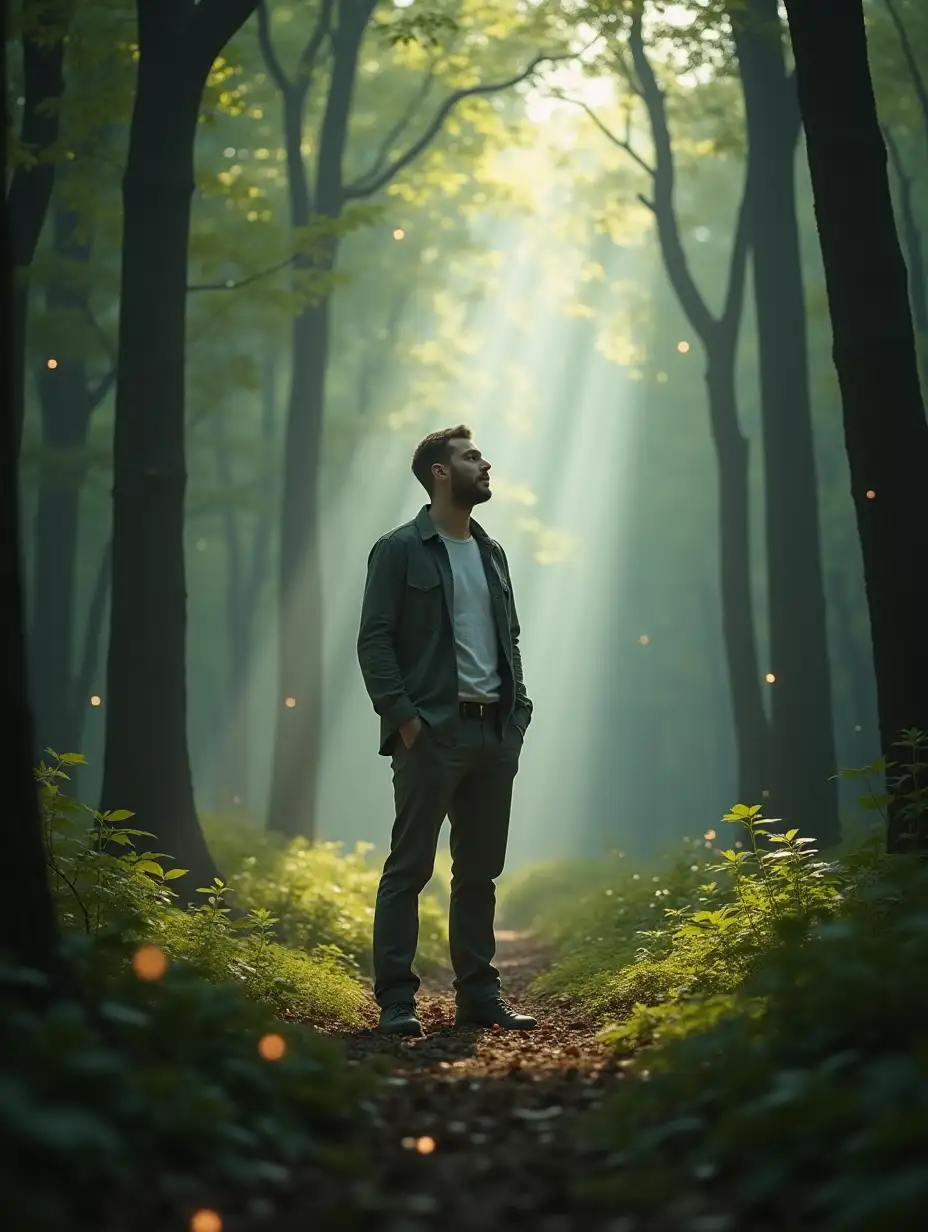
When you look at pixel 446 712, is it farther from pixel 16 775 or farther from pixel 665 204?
pixel 665 204

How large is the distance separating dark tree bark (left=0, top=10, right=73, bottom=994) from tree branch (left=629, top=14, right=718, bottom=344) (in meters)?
10.9

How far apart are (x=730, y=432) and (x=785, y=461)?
1.77 metres

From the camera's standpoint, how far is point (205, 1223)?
2.86 m

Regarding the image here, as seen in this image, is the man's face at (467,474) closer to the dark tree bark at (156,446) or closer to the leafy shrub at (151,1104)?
the dark tree bark at (156,446)

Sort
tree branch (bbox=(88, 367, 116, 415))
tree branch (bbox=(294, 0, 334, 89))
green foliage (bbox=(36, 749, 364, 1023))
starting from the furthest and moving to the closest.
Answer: tree branch (bbox=(88, 367, 116, 415)) → tree branch (bbox=(294, 0, 334, 89)) → green foliage (bbox=(36, 749, 364, 1023))

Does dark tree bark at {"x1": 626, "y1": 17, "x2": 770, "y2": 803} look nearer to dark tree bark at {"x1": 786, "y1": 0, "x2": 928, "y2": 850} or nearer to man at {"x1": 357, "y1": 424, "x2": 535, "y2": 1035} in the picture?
dark tree bark at {"x1": 786, "y1": 0, "x2": 928, "y2": 850}

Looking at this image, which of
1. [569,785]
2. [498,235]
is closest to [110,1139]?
[498,235]

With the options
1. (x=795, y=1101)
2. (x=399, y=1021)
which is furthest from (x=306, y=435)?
(x=795, y=1101)

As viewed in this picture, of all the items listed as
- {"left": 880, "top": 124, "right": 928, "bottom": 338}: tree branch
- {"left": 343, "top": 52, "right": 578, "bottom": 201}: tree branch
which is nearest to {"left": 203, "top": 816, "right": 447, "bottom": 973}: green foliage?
{"left": 343, "top": 52, "right": 578, "bottom": 201}: tree branch

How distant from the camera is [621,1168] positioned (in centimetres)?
348

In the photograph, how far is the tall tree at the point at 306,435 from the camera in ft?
48.3

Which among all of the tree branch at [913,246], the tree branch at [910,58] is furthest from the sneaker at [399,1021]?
the tree branch at [913,246]

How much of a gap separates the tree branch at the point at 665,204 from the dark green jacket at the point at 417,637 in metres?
8.08

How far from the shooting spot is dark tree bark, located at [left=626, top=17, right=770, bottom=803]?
13.7 metres
